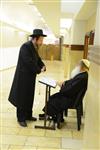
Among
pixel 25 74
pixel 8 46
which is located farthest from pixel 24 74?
pixel 8 46

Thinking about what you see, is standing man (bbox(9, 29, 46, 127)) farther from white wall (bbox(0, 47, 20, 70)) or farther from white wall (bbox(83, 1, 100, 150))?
white wall (bbox(0, 47, 20, 70))

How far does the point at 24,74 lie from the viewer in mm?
4262

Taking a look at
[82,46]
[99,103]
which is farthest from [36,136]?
[82,46]

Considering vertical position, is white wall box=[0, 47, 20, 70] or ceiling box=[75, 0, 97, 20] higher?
ceiling box=[75, 0, 97, 20]

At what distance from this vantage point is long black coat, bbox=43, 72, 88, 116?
163 inches

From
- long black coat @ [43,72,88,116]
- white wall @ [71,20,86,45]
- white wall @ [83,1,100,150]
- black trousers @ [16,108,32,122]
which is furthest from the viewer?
white wall @ [71,20,86,45]

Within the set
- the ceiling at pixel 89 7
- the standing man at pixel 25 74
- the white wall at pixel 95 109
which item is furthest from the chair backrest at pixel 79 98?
the white wall at pixel 95 109

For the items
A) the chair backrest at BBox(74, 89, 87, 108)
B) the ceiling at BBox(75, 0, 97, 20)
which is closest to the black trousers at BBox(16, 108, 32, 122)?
the chair backrest at BBox(74, 89, 87, 108)

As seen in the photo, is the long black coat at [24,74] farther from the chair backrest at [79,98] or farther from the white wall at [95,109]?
the white wall at [95,109]

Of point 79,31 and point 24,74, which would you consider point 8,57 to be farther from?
point 24,74

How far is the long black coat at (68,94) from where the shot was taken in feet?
13.6

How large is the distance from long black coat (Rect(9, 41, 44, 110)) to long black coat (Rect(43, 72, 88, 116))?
440 millimetres

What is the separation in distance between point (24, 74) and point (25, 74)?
0.05 ft

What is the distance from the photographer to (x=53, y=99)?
14.0 ft
